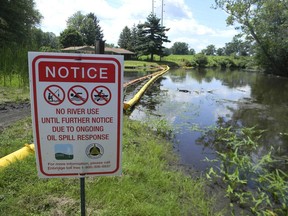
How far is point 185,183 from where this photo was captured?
395cm

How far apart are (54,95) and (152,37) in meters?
44.6

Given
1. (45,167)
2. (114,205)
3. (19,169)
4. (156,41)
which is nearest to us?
(45,167)

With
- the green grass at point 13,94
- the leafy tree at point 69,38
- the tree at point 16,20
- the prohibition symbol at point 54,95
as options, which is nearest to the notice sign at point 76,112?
the prohibition symbol at point 54,95

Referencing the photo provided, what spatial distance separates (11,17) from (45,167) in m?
19.0

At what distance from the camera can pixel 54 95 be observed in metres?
1.68

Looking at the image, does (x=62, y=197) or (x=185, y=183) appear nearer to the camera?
(x=62, y=197)

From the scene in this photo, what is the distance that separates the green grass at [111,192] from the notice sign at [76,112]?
1.10 m

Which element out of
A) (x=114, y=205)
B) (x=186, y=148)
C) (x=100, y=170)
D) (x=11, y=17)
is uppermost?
(x=11, y=17)

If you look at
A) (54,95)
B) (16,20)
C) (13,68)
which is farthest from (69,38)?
(54,95)

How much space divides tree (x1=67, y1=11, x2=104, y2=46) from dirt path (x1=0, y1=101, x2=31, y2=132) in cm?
4887

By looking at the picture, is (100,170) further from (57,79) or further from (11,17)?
(11,17)

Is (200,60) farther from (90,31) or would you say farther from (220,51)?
(220,51)

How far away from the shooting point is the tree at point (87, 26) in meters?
57.7

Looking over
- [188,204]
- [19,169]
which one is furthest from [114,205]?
[19,169]
